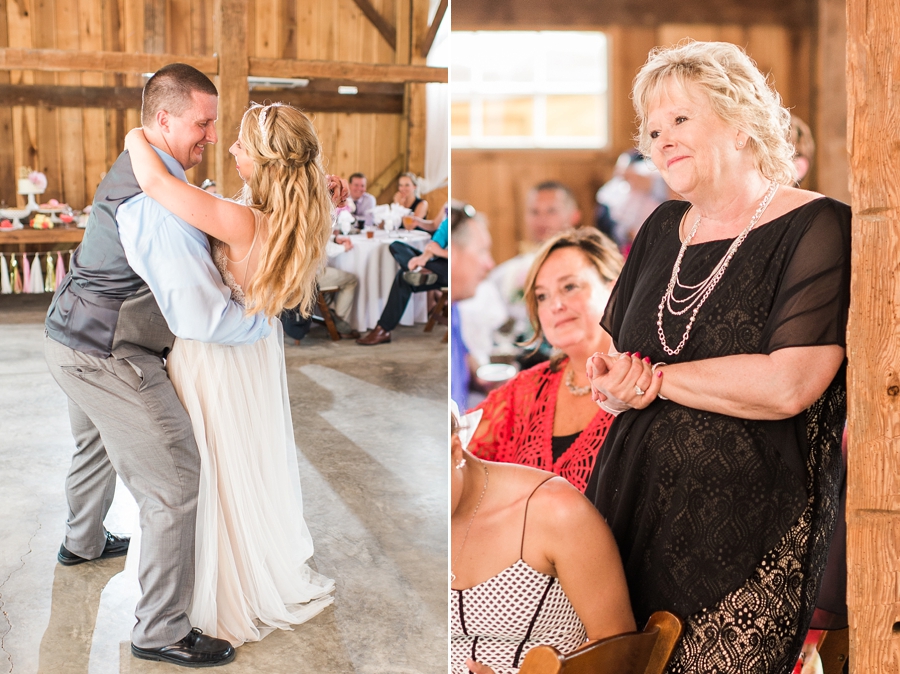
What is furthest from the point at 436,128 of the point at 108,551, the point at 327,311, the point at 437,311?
the point at 108,551

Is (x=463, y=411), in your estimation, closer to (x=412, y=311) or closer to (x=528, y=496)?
(x=528, y=496)

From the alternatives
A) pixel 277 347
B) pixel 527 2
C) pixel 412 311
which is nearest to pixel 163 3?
pixel 412 311

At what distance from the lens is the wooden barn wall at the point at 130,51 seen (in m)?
9.43

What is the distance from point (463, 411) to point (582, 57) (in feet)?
1.90

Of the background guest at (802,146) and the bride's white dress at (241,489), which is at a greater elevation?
the background guest at (802,146)

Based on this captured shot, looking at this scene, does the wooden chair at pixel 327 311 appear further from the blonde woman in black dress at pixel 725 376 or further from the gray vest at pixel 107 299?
the blonde woman in black dress at pixel 725 376

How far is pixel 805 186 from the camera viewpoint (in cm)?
122

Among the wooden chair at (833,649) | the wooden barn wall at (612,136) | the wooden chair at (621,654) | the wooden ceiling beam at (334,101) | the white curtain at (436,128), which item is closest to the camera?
the wooden barn wall at (612,136)

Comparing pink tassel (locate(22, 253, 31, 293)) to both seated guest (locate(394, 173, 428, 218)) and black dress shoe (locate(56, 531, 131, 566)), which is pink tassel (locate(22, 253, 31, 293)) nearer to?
seated guest (locate(394, 173, 428, 218))

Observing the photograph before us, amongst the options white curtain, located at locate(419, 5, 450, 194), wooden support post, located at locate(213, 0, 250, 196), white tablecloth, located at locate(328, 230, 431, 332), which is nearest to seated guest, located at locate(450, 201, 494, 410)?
white tablecloth, located at locate(328, 230, 431, 332)

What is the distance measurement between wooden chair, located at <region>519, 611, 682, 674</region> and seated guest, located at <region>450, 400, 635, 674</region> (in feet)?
0.14

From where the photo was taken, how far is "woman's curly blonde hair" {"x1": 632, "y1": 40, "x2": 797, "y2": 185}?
1.16 m

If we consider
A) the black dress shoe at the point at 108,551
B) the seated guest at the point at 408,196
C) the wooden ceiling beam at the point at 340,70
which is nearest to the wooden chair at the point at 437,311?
the seated guest at the point at 408,196

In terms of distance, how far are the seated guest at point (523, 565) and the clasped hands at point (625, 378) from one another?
0.57 ft
